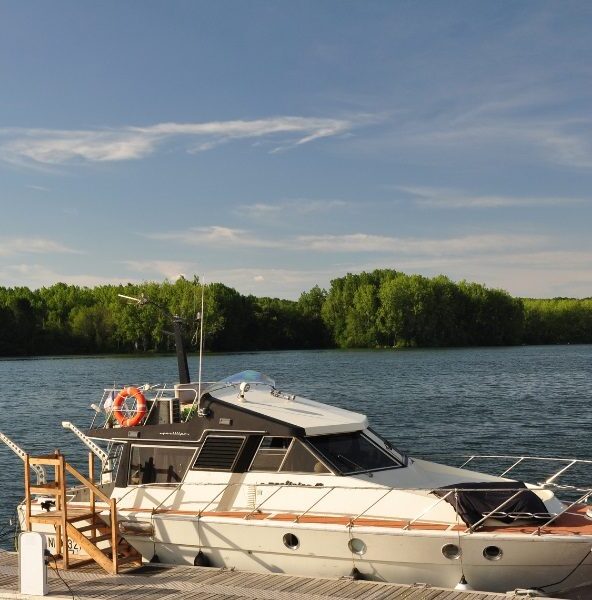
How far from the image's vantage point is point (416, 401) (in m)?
41.3

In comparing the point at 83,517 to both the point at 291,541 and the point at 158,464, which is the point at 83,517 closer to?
the point at 158,464

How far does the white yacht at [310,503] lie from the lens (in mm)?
11234

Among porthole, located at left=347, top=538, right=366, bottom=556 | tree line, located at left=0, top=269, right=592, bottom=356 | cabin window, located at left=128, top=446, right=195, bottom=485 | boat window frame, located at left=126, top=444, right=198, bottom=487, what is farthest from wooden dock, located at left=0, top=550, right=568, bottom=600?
tree line, located at left=0, top=269, right=592, bottom=356

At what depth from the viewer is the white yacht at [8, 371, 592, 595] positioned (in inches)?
442

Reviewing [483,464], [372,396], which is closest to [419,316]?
[372,396]

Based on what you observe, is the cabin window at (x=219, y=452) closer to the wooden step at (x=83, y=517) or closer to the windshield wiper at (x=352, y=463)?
the windshield wiper at (x=352, y=463)

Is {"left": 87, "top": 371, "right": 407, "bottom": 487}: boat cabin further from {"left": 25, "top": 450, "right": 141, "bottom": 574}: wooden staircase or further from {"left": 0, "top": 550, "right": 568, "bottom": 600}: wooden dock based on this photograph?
{"left": 0, "top": 550, "right": 568, "bottom": 600}: wooden dock

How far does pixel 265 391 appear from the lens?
14664 millimetres

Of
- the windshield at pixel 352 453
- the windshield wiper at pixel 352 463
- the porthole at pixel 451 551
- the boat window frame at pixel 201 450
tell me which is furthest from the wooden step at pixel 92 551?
the porthole at pixel 451 551

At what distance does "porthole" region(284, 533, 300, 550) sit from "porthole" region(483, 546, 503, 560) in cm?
272

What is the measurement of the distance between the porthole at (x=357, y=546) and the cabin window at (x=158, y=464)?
3.14 m

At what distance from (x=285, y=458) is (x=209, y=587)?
238 centimetres

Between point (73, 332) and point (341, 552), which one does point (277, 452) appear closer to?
point (341, 552)

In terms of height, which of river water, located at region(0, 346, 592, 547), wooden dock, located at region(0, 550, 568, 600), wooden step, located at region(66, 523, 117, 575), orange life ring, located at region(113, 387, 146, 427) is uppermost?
orange life ring, located at region(113, 387, 146, 427)
